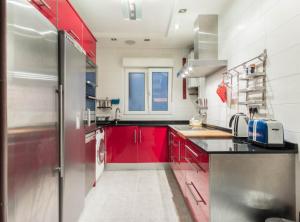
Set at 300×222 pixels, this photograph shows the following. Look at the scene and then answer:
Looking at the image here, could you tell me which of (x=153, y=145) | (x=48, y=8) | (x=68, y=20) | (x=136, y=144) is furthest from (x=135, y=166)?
(x=48, y=8)

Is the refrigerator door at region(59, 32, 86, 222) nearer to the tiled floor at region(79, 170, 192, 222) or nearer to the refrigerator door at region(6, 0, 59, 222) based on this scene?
the refrigerator door at region(6, 0, 59, 222)

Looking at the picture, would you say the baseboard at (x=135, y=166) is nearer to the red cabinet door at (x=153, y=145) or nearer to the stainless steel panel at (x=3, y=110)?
the red cabinet door at (x=153, y=145)

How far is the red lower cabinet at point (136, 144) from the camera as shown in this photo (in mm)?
4172

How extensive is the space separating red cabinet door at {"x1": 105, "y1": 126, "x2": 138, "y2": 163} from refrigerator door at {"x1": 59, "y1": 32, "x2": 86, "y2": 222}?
1902mm

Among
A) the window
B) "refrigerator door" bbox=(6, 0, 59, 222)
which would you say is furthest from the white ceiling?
"refrigerator door" bbox=(6, 0, 59, 222)

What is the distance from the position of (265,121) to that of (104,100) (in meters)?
3.68

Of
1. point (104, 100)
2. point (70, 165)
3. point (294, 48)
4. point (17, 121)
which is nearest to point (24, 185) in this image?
point (17, 121)

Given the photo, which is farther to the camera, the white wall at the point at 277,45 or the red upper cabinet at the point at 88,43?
the red upper cabinet at the point at 88,43

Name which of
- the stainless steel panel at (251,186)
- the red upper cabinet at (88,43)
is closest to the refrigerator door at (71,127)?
the red upper cabinet at (88,43)

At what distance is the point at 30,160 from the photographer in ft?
3.83

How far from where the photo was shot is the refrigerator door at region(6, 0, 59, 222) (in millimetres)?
988

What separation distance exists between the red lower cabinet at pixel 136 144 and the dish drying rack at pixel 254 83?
6.71 feet

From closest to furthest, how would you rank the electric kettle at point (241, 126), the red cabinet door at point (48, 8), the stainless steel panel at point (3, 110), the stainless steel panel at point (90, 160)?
the stainless steel panel at point (3, 110)
the red cabinet door at point (48, 8)
the electric kettle at point (241, 126)
the stainless steel panel at point (90, 160)

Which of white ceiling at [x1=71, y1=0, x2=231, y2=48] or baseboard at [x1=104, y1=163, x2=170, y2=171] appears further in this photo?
baseboard at [x1=104, y1=163, x2=170, y2=171]
